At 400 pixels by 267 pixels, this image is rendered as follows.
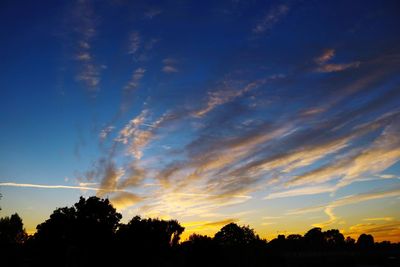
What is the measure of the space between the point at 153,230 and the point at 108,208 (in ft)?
84.2

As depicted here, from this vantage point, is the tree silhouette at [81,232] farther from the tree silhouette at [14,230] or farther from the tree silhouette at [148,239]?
the tree silhouette at [14,230]

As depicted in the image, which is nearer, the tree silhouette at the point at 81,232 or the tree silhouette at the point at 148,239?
the tree silhouette at the point at 81,232

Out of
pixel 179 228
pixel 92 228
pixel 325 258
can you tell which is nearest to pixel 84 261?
pixel 92 228

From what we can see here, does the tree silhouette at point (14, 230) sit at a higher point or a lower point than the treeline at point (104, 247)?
higher

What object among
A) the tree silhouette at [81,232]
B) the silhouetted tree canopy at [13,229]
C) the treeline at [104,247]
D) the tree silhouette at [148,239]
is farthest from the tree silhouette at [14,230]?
the tree silhouette at [148,239]

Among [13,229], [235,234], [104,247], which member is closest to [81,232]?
[104,247]

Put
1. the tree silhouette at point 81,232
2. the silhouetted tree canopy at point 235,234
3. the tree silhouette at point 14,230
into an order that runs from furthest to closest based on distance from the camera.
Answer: the silhouetted tree canopy at point 235,234 < the tree silhouette at point 14,230 < the tree silhouette at point 81,232

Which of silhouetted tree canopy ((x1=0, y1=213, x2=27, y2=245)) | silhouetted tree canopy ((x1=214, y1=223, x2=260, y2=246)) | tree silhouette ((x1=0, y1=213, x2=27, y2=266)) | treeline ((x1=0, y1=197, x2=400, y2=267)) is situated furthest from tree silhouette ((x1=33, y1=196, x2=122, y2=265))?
silhouetted tree canopy ((x1=214, y1=223, x2=260, y2=246))

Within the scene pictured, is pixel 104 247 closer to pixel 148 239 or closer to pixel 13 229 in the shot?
pixel 148 239

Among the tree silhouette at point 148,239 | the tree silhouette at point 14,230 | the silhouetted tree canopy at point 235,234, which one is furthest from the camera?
the silhouetted tree canopy at point 235,234

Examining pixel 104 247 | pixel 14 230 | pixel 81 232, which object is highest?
pixel 14 230

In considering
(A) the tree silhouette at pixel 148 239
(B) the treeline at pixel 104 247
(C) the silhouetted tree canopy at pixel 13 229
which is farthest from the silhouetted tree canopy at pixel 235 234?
(C) the silhouetted tree canopy at pixel 13 229

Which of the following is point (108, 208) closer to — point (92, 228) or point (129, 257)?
point (92, 228)

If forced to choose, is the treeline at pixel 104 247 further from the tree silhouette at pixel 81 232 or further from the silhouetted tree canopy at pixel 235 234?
the silhouetted tree canopy at pixel 235 234
